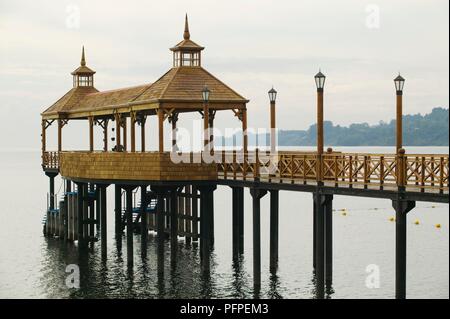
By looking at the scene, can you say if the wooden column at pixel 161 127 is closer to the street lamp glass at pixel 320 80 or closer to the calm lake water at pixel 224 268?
the calm lake water at pixel 224 268

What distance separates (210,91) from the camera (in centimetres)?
3556

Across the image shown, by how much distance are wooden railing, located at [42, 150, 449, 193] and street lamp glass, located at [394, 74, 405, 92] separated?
2.32 meters

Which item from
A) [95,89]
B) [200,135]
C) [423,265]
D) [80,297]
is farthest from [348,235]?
[80,297]

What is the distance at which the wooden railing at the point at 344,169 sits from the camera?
945 inches

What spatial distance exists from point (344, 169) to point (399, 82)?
3419 mm

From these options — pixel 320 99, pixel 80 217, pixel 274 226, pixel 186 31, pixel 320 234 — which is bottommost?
pixel 80 217

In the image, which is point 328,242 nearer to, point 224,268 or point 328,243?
point 328,243

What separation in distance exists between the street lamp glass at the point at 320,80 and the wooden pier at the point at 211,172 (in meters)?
0.03

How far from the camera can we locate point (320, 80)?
88.1ft

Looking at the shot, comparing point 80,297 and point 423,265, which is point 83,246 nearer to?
point 80,297

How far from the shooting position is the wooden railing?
2402 cm

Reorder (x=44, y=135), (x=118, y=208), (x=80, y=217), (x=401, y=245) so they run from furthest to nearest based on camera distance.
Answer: (x=44, y=135) < (x=80, y=217) < (x=118, y=208) < (x=401, y=245)

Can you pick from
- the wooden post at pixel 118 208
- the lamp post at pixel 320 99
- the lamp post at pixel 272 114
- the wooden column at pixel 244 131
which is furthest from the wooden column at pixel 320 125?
the wooden post at pixel 118 208

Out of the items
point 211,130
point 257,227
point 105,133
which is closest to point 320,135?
point 257,227
